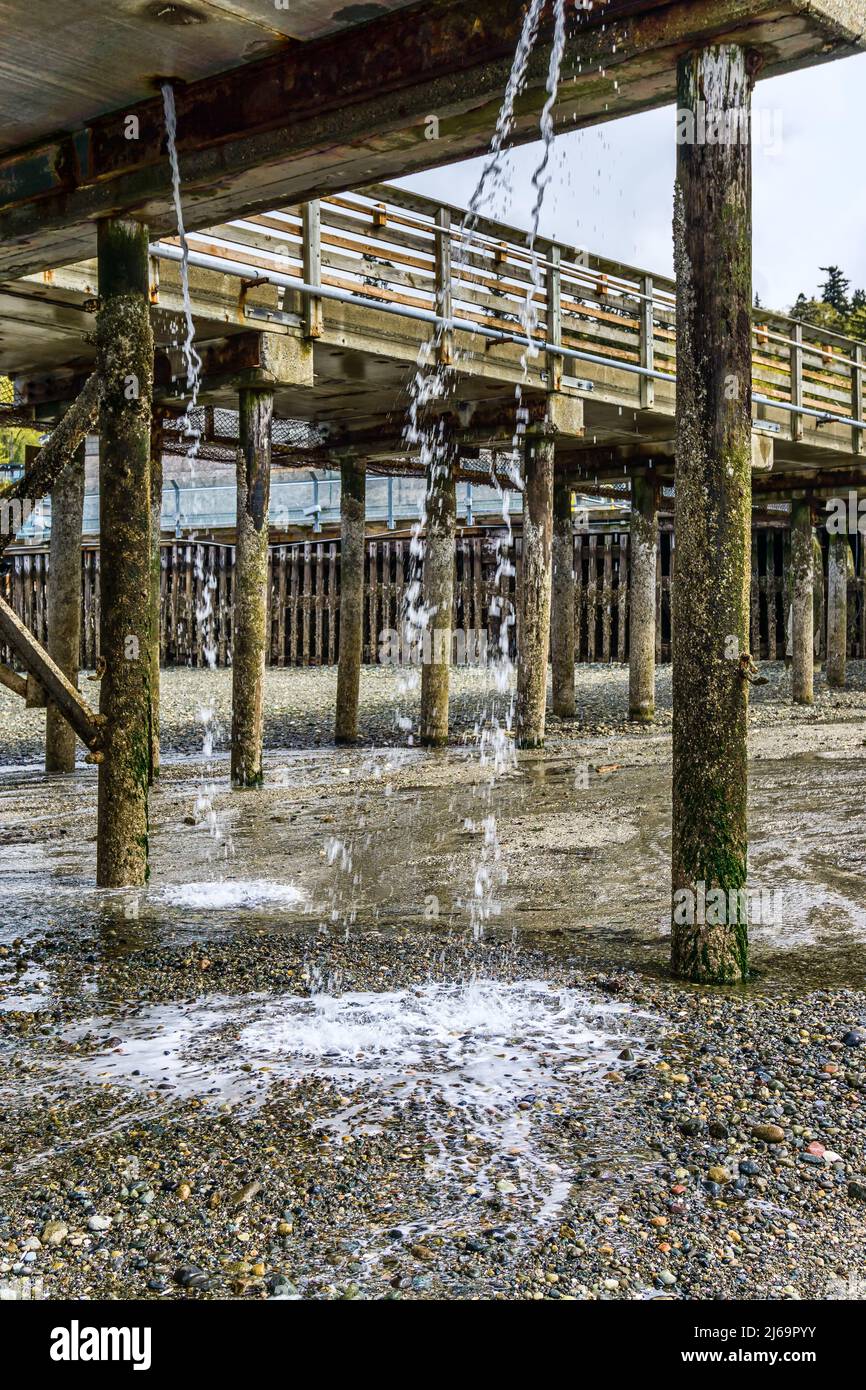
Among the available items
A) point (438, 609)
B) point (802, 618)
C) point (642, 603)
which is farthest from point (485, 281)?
point (802, 618)

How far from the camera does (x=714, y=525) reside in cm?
549

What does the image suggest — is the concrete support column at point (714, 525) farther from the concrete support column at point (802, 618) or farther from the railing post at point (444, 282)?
the concrete support column at point (802, 618)

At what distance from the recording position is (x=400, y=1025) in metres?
4.99

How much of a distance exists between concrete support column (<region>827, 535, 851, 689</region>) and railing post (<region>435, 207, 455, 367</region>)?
11.7 m

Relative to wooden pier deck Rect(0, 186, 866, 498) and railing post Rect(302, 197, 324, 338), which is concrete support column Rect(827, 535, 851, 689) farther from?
railing post Rect(302, 197, 324, 338)

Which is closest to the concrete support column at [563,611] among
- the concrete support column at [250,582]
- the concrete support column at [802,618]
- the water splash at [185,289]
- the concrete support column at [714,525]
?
the concrete support column at [802,618]

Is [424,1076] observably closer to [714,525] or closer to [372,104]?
[714,525]

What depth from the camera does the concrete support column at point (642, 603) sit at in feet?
59.0

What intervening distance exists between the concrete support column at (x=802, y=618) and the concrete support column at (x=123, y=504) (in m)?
14.6

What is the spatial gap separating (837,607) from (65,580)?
558 inches
